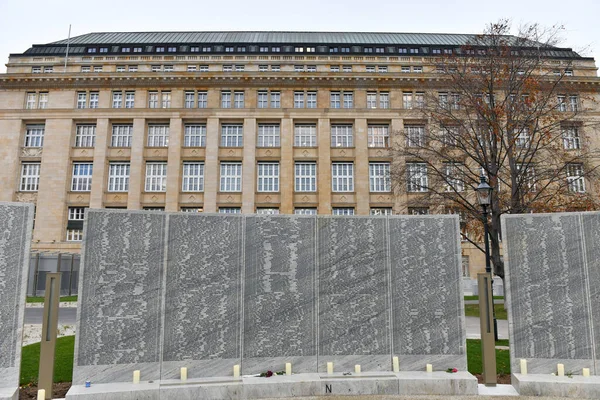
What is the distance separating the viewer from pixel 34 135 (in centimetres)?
4444

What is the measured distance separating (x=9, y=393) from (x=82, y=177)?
1590 inches

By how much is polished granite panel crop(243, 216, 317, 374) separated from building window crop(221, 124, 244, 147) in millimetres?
35756

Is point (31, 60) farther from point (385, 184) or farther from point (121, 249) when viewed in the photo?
point (121, 249)

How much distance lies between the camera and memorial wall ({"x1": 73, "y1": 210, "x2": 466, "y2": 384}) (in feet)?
26.5

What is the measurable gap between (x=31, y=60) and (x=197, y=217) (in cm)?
4985

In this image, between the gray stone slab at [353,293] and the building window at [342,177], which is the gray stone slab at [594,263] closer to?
the gray stone slab at [353,293]

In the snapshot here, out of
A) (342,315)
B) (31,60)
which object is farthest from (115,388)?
(31,60)

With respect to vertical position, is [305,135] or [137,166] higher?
[305,135]

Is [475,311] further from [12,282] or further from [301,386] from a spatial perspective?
[12,282]

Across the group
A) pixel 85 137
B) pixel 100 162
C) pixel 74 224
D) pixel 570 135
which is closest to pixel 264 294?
pixel 570 135

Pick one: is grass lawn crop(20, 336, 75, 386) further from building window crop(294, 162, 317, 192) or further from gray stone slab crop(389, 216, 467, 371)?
building window crop(294, 162, 317, 192)

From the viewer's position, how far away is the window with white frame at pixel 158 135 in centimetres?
4384

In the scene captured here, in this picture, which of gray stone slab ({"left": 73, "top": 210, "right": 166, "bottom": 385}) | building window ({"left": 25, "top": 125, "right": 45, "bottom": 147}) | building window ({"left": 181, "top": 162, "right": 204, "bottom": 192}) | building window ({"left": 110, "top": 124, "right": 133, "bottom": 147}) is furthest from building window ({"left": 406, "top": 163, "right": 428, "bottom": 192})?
building window ({"left": 25, "top": 125, "right": 45, "bottom": 147})

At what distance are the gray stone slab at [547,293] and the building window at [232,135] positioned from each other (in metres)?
37.0
